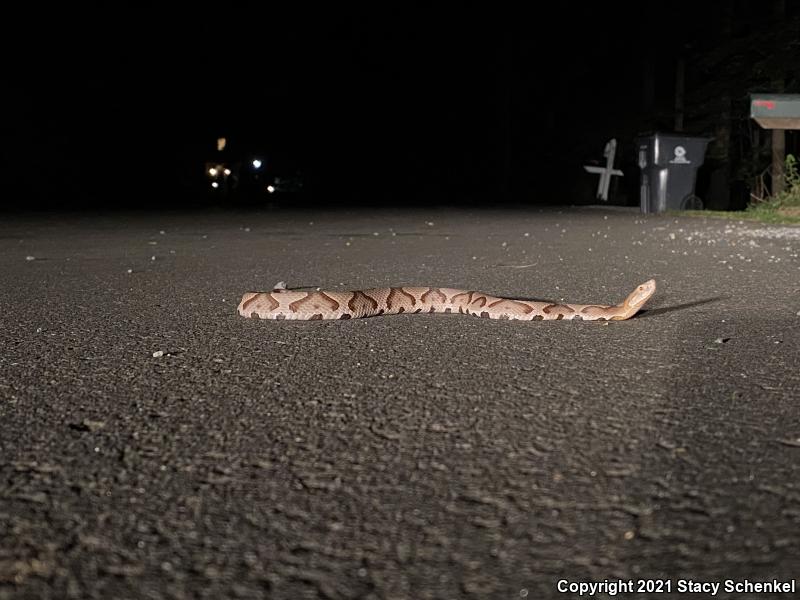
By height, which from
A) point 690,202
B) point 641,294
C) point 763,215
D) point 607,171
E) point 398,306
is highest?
point 607,171

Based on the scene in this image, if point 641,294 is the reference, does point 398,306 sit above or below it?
below

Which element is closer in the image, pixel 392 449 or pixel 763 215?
pixel 392 449

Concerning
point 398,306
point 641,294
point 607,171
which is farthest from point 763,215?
point 398,306

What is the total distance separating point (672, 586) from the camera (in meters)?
1.93

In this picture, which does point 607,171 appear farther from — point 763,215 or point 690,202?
point 763,215

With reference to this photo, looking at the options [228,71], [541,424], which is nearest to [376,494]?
[541,424]

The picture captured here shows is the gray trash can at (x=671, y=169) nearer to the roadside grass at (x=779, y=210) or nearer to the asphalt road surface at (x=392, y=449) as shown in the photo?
the roadside grass at (x=779, y=210)

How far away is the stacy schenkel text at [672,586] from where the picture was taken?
6.24 ft

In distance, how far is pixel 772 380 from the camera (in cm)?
380

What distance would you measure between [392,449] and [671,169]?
18726mm

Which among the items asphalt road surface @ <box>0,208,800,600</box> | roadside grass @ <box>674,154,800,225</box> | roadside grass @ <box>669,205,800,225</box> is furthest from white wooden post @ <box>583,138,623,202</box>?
asphalt road surface @ <box>0,208,800,600</box>

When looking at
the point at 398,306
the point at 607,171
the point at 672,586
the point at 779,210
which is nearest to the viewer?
the point at 672,586

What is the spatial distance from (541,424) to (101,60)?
50248mm

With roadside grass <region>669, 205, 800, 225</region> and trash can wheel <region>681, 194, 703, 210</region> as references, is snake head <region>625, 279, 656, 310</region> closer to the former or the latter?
roadside grass <region>669, 205, 800, 225</region>
